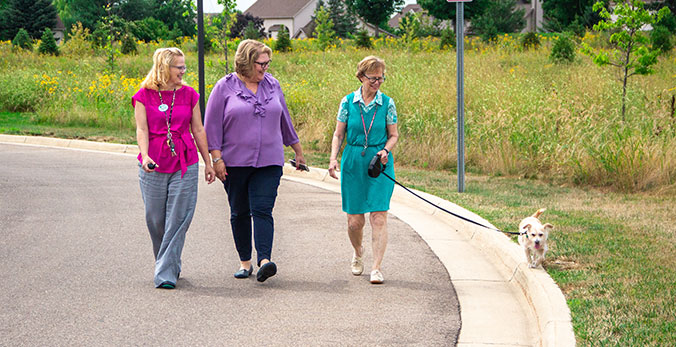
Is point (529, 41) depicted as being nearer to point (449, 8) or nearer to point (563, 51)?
point (563, 51)

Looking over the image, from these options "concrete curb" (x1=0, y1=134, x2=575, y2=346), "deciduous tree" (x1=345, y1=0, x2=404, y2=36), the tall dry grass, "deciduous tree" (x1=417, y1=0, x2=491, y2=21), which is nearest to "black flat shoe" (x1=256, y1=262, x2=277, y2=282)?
"concrete curb" (x1=0, y1=134, x2=575, y2=346)

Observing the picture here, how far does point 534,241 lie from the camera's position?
19.7 feet

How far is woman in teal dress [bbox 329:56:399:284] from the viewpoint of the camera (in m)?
6.22

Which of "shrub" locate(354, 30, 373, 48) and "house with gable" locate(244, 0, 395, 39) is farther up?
"house with gable" locate(244, 0, 395, 39)

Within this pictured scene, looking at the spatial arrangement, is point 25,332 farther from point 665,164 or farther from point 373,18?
point 373,18

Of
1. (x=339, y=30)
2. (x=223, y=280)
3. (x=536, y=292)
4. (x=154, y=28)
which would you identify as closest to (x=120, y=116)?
(x=223, y=280)

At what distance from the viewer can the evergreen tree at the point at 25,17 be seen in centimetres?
6881

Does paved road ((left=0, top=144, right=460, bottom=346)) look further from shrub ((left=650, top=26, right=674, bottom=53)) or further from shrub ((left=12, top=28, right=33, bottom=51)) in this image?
shrub ((left=12, top=28, right=33, bottom=51))

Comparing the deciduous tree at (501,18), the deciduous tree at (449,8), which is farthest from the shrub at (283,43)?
the deciduous tree at (501,18)

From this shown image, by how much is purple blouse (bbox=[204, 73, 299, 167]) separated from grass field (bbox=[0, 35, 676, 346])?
2444 millimetres

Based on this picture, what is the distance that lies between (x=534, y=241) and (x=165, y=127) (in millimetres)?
2932

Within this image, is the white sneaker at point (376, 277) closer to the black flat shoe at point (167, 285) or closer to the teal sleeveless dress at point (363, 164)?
the teal sleeveless dress at point (363, 164)

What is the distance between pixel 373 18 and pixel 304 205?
2260 inches

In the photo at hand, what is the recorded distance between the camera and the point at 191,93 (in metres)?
6.08
